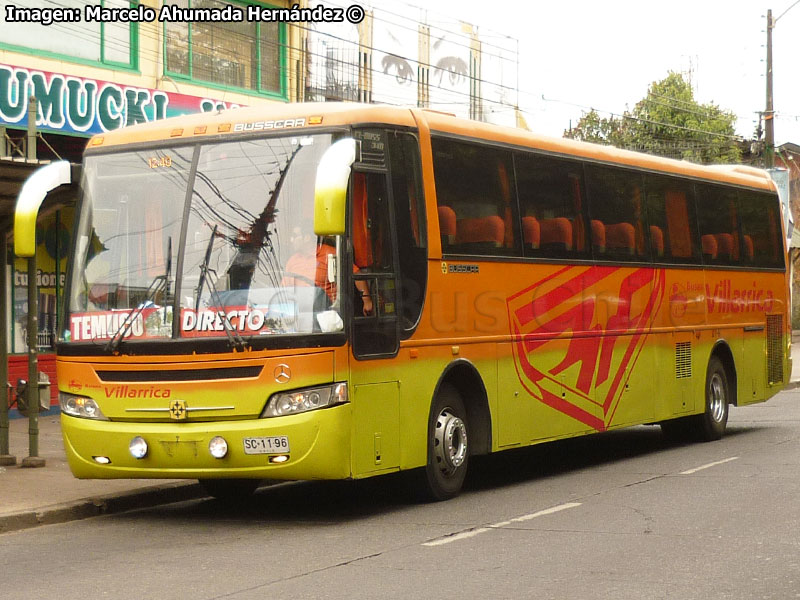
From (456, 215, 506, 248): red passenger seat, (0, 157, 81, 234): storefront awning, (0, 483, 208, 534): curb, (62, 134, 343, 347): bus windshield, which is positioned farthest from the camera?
(0, 157, 81, 234): storefront awning

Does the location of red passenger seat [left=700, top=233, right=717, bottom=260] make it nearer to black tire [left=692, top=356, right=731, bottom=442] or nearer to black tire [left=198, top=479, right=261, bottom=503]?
black tire [left=692, top=356, right=731, bottom=442]

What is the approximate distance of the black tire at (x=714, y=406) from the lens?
16125 millimetres

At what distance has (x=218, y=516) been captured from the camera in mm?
10508

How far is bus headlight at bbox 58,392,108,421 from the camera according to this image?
32.8 ft

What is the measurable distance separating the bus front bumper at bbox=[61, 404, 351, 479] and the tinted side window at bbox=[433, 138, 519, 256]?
2.21m

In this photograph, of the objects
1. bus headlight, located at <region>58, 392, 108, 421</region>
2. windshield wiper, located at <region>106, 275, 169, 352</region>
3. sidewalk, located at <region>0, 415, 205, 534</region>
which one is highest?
windshield wiper, located at <region>106, 275, 169, 352</region>

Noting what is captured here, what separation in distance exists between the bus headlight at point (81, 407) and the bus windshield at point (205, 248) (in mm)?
480

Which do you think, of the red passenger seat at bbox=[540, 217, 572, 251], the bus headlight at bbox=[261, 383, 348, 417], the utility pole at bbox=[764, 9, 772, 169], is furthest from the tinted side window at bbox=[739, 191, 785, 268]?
the utility pole at bbox=[764, 9, 772, 169]

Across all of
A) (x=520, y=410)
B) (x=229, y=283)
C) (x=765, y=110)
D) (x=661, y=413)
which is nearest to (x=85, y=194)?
(x=229, y=283)

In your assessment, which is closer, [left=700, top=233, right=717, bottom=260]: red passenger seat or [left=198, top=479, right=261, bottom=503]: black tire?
[left=198, top=479, right=261, bottom=503]: black tire

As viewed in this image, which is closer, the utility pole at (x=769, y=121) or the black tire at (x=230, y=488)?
the black tire at (x=230, y=488)

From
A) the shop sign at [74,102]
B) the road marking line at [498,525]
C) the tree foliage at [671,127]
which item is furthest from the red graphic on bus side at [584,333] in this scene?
the tree foliage at [671,127]

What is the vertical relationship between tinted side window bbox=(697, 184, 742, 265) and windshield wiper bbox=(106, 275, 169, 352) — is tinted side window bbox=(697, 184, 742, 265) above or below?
above

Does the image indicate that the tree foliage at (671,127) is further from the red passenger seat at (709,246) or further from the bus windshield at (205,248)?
the bus windshield at (205,248)
